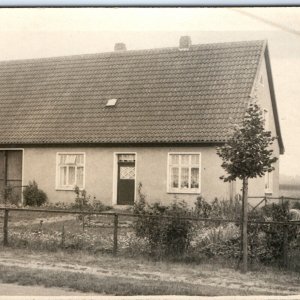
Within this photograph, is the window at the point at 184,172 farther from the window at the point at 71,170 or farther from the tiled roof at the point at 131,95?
the window at the point at 71,170

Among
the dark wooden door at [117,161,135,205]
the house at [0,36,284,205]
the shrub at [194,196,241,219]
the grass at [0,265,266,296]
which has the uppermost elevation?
the house at [0,36,284,205]

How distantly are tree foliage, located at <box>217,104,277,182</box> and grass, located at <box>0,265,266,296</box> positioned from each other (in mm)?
2361

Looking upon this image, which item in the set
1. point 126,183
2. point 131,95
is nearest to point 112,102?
point 131,95

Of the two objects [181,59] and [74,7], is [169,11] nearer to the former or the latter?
[74,7]

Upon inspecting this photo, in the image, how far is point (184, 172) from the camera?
1800cm

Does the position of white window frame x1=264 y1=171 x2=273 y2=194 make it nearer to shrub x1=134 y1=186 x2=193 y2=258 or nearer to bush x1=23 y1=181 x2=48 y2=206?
bush x1=23 y1=181 x2=48 y2=206

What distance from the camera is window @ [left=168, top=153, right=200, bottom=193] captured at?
17891 millimetres

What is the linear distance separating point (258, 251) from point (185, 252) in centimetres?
139

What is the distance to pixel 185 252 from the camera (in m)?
10.7

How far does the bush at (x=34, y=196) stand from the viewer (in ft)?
63.5

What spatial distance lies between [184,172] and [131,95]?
10.5 ft

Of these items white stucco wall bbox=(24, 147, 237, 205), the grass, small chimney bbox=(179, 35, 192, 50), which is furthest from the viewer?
white stucco wall bbox=(24, 147, 237, 205)

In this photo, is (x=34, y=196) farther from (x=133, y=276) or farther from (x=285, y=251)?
(x=285, y=251)

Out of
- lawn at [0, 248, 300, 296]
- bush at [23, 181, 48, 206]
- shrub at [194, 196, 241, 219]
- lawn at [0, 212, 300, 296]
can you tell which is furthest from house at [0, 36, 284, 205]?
lawn at [0, 248, 300, 296]
